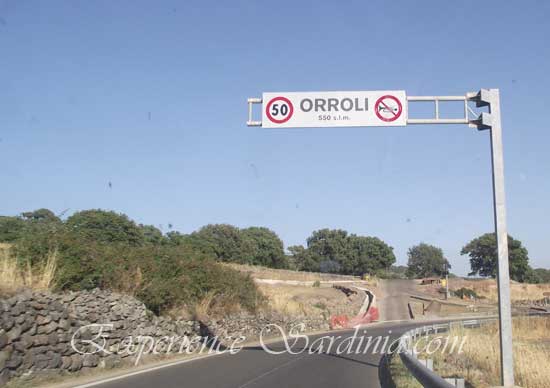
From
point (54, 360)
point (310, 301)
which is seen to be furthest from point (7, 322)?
point (310, 301)

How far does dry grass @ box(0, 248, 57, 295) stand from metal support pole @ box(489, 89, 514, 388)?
11165mm

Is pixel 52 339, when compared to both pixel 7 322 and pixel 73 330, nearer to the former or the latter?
pixel 73 330

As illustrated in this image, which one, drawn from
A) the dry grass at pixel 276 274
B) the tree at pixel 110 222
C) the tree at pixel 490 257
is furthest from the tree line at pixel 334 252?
the tree at pixel 110 222

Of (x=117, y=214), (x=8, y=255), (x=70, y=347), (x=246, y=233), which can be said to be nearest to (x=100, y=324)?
(x=70, y=347)

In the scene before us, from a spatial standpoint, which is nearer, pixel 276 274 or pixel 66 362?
pixel 66 362

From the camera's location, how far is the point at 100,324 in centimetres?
1677

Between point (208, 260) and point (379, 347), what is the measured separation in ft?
31.1

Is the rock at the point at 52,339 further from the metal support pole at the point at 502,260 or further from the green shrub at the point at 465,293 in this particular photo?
the green shrub at the point at 465,293

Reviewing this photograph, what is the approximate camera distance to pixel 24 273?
16.3 m

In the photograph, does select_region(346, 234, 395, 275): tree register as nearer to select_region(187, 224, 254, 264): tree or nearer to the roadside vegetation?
select_region(187, 224, 254, 264): tree

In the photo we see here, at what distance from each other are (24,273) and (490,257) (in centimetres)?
12733

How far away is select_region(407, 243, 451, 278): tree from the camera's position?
153m

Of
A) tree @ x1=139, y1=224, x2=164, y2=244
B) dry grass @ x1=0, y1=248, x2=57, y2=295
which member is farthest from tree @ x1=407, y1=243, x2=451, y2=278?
dry grass @ x1=0, y1=248, x2=57, y2=295

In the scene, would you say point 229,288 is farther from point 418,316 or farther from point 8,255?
point 418,316
